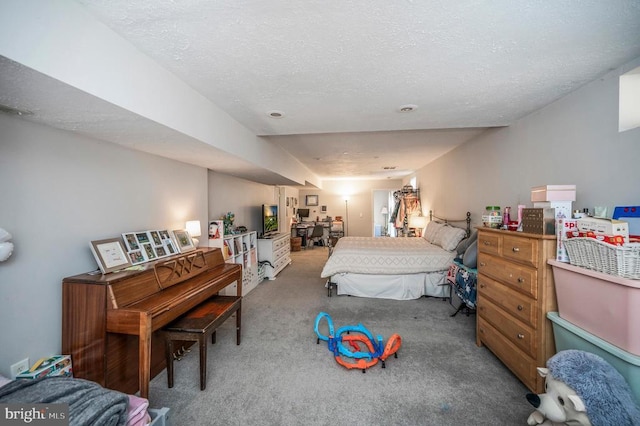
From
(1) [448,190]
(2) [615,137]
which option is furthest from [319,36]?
(1) [448,190]

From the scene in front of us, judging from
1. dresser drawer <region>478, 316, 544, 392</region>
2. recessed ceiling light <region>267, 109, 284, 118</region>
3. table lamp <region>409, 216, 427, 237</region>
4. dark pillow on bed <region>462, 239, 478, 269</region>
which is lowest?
dresser drawer <region>478, 316, 544, 392</region>

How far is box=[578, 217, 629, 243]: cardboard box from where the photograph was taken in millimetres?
1346

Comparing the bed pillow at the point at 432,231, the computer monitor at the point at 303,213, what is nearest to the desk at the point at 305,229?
the computer monitor at the point at 303,213

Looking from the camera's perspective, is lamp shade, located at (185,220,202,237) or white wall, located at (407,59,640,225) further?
lamp shade, located at (185,220,202,237)

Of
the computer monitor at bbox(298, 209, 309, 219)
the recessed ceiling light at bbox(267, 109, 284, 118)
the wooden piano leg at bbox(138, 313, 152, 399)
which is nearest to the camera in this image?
the wooden piano leg at bbox(138, 313, 152, 399)

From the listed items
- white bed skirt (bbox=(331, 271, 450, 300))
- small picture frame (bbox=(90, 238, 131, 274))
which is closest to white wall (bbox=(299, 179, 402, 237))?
white bed skirt (bbox=(331, 271, 450, 300))

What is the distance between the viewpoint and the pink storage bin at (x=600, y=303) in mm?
1205

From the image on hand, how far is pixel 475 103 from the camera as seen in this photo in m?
2.16

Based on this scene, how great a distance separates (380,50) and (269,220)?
4308mm

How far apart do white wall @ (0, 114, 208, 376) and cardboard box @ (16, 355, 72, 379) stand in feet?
0.16

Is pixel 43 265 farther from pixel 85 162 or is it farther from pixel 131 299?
pixel 85 162

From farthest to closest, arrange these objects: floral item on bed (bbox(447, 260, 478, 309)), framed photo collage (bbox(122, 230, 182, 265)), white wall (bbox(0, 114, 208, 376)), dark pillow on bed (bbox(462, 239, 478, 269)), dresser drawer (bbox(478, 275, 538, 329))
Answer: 1. dark pillow on bed (bbox(462, 239, 478, 269))
2. floral item on bed (bbox(447, 260, 478, 309))
3. framed photo collage (bbox(122, 230, 182, 265))
4. dresser drawer (bbox(478, 275, 538, 329))
5. white wall (bbox(0, 114, 208, 376))

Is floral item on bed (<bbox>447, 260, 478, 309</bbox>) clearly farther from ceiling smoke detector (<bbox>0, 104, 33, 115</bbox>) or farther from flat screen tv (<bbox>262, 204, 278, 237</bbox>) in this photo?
ceiling smoke detector (<bbox>0, 104, 33, 115</bbox>)

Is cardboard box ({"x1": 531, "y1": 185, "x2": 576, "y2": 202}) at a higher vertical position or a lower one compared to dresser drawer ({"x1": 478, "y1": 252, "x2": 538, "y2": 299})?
higher
